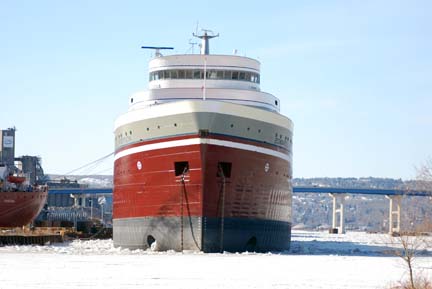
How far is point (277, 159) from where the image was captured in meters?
35.6

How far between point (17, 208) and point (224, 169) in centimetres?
3086

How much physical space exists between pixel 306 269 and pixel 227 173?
8.75 meters

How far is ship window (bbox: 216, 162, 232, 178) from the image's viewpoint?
32219 millimetres

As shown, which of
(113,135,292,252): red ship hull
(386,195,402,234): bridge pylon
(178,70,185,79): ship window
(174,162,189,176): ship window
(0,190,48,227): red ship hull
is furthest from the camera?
(386,195,402,234): bridge pylon

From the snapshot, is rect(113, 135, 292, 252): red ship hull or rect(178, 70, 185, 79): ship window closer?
rect(113, 135, 292, 252): red ship hull

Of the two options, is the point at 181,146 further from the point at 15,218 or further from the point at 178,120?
the point at 15,218

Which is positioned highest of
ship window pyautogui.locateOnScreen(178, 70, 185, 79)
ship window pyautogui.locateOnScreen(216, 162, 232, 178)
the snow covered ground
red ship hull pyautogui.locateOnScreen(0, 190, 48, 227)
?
ship window pyautogui.locateOnScreen(178, 70, 185, 79)

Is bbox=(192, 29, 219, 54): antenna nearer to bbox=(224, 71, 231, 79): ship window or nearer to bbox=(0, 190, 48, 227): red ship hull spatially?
bbox=(224, 71, 231, 79): ship window

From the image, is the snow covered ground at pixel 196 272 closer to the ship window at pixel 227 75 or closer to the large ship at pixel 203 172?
the large ship at pixel 203 172

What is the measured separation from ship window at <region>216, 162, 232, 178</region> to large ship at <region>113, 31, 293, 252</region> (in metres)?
0.04

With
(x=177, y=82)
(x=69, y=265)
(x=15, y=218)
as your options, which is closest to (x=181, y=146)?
(x=177, y=82)

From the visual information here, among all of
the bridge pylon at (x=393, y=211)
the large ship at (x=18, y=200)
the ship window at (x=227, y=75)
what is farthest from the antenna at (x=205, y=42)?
the bridge pylon at (x=393, y=211)

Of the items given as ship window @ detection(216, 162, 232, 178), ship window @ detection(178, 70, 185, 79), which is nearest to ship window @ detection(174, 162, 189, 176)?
ship window @ detection(216, 162, 232, 178)

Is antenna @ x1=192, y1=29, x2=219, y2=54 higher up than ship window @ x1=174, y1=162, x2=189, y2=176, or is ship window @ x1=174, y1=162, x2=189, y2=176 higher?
antenna @ x1=192, y1=29, x2=219, y2=54
